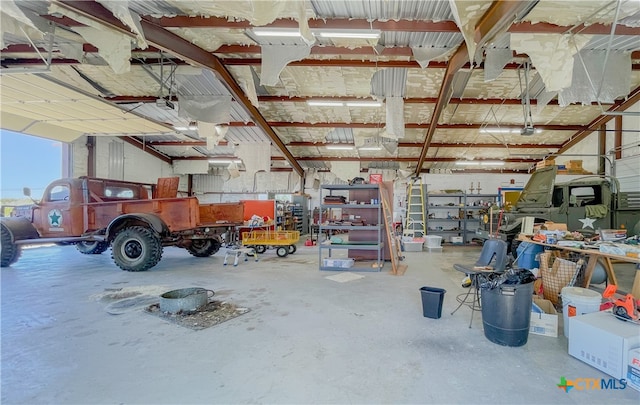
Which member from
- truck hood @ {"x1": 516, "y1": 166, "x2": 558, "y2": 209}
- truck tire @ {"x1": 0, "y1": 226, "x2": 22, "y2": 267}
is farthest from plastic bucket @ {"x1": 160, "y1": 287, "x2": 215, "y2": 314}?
truck hood @ {"x1": 516, "y1": 166, "x2": 558, "y2": 209}

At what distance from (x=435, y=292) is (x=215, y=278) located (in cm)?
369

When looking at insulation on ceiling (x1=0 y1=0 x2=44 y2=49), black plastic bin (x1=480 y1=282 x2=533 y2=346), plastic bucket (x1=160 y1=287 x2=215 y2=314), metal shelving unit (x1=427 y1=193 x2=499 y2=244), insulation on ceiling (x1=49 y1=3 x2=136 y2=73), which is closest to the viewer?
black plastic bin (x1=480 y1=282 x2=533 y2=346)

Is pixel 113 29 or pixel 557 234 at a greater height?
pixel 113 29

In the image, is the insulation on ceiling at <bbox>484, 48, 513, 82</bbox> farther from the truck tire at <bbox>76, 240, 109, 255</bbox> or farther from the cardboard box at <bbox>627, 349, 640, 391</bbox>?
the truck tire at <bbox>76, 240, 109, 255</bbox>

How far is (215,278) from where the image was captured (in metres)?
5.04

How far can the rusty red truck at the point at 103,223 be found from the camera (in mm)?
5512

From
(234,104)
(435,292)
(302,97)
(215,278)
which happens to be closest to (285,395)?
(435,292)

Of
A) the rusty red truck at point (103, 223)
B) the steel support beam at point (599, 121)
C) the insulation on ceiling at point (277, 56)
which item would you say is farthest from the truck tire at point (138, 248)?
the steel support beam at point (599, 121)

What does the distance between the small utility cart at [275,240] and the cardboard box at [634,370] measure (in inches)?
242

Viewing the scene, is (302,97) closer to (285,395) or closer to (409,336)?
(409,336)

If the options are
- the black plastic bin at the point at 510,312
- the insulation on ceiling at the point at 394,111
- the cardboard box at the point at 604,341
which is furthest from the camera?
the insulation on ceiling at the point at 394,111

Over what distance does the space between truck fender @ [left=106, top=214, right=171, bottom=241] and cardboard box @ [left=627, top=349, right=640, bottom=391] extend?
643cm

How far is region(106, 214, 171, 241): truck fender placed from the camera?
548 centimetres

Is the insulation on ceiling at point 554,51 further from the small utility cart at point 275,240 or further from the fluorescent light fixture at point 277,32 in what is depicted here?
the small utility cart at point 275,240
